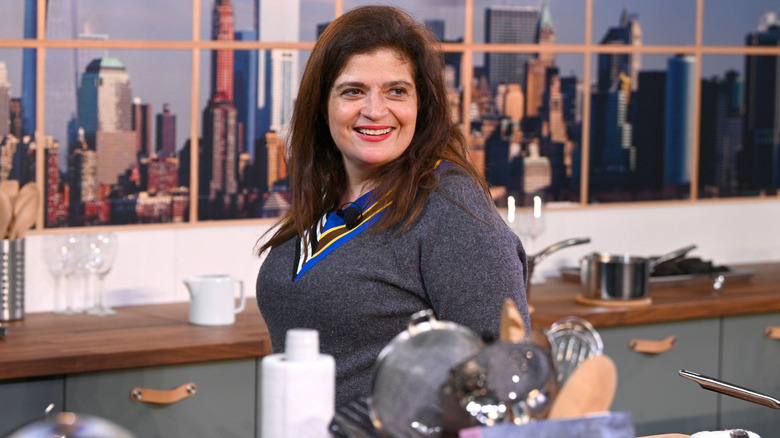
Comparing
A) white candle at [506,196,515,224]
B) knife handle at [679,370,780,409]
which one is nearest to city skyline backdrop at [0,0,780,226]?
white candle at [506,196,515,224]

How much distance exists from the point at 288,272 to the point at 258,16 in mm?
1479

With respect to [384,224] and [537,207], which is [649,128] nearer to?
[537,207]

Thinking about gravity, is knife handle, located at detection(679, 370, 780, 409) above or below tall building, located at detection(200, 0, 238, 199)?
below

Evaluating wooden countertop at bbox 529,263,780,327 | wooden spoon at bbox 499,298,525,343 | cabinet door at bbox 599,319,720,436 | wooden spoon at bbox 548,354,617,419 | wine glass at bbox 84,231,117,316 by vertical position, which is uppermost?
wooden spoon at bbox 499,298,525,343

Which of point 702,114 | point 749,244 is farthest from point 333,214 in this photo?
point 749,244

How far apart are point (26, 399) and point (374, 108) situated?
114 cm

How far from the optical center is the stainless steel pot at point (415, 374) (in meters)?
0.97

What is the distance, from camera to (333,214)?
177 centimetres

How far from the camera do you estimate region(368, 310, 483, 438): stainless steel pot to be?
38.1 inches

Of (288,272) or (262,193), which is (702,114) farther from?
(288,272)

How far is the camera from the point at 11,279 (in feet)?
8.38

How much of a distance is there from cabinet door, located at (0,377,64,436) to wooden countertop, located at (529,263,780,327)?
1.22 metres

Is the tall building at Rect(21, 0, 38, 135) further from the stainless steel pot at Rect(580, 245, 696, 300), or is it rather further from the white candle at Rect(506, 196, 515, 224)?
the stainless steel pot at Rect(580, 245, 696, 300)

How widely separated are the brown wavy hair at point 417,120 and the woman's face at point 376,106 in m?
0.02
